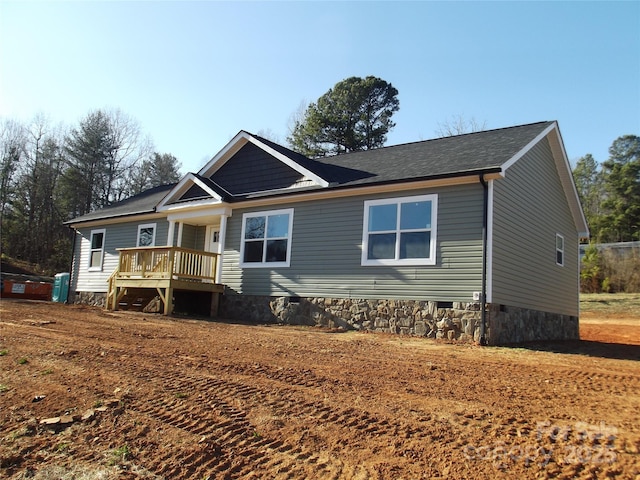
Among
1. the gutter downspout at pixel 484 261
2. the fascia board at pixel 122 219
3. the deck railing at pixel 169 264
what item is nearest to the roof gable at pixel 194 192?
the fascia board at pixel 122 219

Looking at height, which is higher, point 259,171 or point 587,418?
point 259,171

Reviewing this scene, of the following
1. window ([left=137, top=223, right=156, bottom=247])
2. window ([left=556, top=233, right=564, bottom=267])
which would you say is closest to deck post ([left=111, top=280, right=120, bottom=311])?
window ([left=137, top=223, right=156, bottom=247])

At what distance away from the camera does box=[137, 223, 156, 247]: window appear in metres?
16.3

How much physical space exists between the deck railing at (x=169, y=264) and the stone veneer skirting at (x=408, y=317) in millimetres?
1048

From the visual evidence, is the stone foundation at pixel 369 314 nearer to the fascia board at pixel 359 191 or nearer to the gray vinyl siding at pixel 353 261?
the gray vinyl siding at pixel 353 261

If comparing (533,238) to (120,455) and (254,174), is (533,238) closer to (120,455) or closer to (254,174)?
(254,174)

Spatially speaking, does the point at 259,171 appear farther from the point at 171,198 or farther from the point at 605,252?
the point at 605,252

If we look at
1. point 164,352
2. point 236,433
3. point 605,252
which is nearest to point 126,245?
point 164,352

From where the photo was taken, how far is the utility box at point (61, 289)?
19281 mm

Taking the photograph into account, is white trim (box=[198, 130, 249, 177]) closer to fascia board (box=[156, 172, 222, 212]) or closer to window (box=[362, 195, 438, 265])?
fascia board (box=[156, 172, 222, 212])

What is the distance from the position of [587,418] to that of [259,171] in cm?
1136

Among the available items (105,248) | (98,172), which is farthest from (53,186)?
(105,248)

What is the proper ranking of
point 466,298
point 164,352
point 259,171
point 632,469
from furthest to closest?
point 259,171 < point 466,298 < point 164,352 < point 632,469

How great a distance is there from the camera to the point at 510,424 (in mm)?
3740
